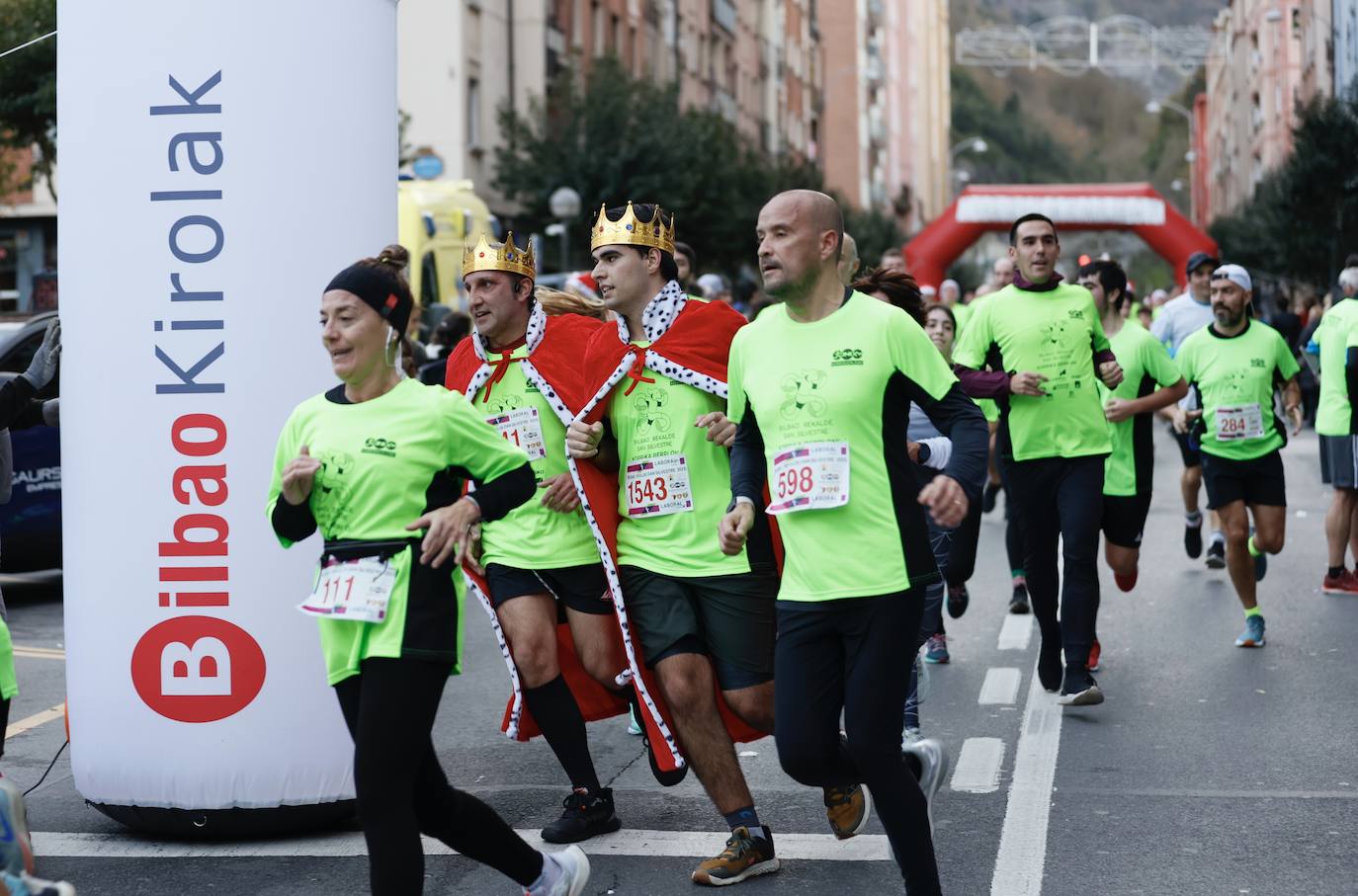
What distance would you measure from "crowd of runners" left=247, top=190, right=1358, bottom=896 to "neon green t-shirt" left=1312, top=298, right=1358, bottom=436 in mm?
3618

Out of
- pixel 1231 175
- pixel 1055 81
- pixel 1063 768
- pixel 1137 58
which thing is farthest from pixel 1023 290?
pixel 1055 81

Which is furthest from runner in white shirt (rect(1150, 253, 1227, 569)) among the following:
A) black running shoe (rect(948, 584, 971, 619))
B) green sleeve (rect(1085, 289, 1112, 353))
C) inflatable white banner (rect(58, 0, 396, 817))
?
inflatable white banner (rect(58, 0, 396, 817))

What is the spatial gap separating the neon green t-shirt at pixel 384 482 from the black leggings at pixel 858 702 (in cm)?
90

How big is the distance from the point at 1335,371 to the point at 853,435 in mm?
7471

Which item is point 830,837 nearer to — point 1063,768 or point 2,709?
point 1063,768

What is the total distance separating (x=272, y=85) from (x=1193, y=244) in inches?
1289

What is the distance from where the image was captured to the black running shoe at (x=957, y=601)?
1030 cm

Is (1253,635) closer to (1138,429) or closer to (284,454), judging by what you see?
(1138,429)

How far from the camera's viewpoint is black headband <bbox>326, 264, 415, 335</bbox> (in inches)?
194

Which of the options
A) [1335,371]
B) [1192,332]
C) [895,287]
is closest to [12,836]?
[895,287]

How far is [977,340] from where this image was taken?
28.9 ft

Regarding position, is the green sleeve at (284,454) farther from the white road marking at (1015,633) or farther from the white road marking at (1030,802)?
the white road marking at (1015,633)

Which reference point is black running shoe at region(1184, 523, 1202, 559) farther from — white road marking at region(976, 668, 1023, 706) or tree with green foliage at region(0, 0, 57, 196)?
tree with green foliage at region(0, 0, 57, 196)

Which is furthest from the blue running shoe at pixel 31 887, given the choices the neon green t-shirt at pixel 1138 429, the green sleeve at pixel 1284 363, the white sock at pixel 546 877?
the green sleeve at pixel 1284 363
